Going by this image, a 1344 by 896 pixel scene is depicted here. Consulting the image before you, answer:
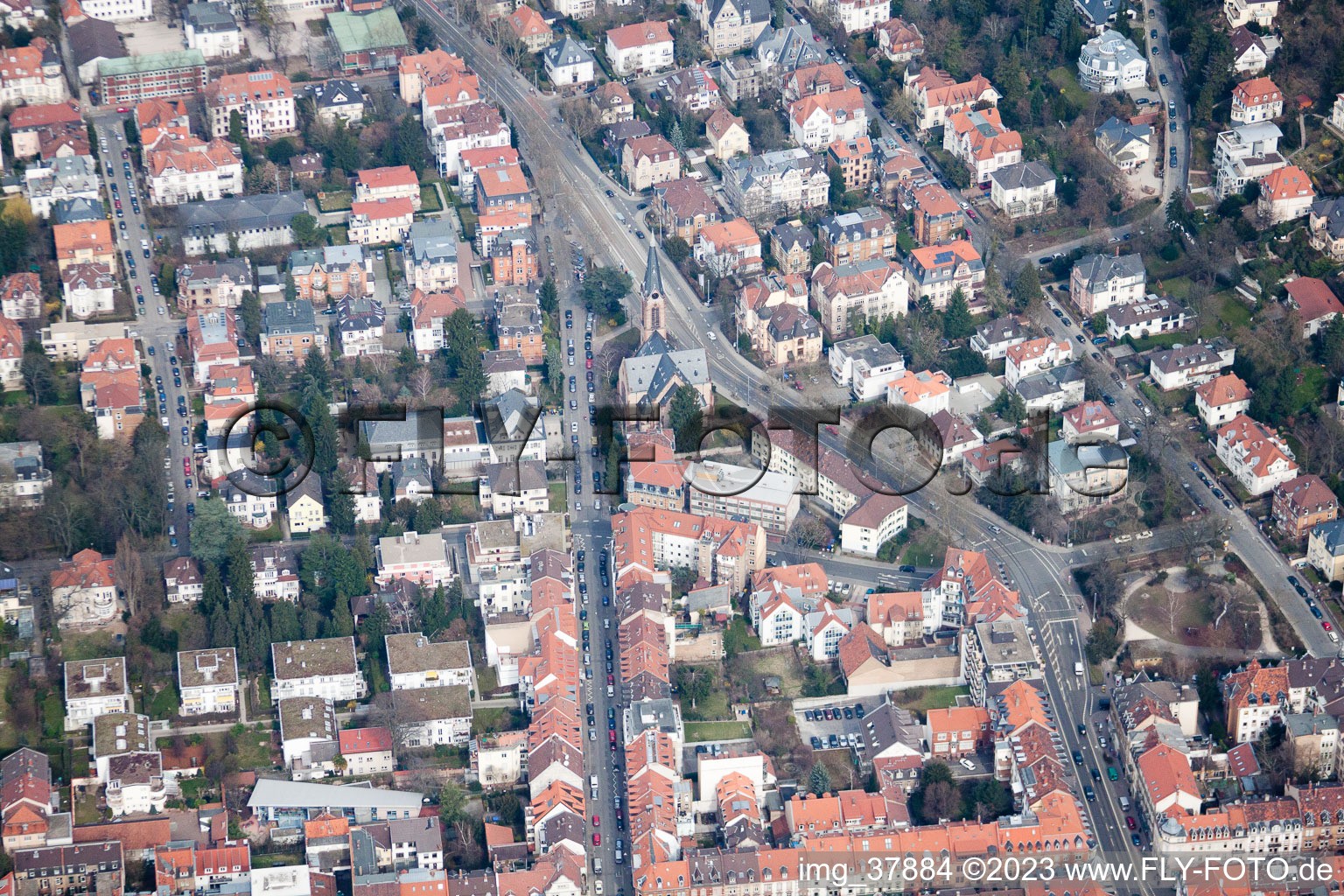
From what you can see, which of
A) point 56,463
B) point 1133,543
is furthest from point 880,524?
point 56,463

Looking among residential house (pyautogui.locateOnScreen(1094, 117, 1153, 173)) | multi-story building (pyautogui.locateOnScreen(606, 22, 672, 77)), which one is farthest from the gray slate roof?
residential house (pyautogui.locateOnScreen(1094, 117, 1153, 173))

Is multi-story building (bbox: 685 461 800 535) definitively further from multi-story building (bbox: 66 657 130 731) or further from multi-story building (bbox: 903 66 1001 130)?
multi-story building (bbox: 903 66 1001 130)

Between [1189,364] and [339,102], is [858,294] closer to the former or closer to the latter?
[1189,364]

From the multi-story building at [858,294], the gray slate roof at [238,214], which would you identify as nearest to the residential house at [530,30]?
the gray slate roof at [238,214]

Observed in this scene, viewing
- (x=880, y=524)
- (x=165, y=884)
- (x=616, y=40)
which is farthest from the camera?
(x=616, y=40)

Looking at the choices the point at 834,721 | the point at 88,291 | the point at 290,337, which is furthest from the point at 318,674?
the point at 88,291

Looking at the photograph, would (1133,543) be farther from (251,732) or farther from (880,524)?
(251,732)
